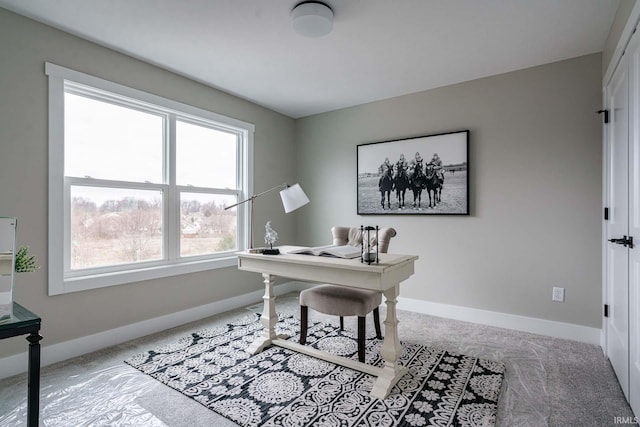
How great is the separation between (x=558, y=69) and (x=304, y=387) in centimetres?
330

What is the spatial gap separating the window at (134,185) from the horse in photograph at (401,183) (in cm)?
175

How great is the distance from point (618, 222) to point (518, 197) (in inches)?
36.9

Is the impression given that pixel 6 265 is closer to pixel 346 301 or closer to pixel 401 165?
pixel 346 301

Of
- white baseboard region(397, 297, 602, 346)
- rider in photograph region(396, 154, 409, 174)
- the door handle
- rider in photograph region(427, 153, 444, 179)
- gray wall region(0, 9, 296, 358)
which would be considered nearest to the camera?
Result: the door handle

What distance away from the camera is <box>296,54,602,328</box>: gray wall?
277 centimetres

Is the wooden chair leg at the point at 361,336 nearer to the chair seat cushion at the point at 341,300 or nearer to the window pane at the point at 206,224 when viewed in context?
the chair seat cushion at the point at 341,300

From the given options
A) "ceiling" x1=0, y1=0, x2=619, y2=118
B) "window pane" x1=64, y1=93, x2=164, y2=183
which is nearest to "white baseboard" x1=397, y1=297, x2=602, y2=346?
"ceiling" x1=0, y1=0, x2=619, y2=118

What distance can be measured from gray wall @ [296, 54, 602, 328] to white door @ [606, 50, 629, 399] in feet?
0.98

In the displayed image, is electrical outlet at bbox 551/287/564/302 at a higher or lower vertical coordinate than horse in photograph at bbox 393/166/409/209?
lower

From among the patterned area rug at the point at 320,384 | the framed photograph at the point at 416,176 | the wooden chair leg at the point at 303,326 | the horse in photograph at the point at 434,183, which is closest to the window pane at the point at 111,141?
the patterned area rug at the point at 320,384

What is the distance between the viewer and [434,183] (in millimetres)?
3461

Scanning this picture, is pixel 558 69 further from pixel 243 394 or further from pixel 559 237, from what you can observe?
pixel 243 394

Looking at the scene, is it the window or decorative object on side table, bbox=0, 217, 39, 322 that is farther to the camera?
the window

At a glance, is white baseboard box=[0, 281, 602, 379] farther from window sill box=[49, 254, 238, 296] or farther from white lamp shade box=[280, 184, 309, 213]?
white lamp shade box=[280, 184, 309, 213]
